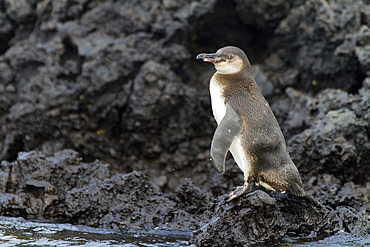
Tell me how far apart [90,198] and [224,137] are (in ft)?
5.92


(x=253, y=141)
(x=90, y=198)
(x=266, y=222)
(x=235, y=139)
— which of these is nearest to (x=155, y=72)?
(x=90, y=198)

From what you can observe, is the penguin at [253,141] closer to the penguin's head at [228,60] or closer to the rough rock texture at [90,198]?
the penguin's head at [228,60]

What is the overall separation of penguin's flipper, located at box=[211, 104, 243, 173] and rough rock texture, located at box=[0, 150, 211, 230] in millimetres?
1019

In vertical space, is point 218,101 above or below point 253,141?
above

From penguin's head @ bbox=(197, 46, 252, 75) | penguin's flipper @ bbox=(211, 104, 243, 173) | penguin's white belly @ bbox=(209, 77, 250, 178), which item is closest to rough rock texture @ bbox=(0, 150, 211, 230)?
penguin's white belly @ bbox=(209, 77, 250, 178)

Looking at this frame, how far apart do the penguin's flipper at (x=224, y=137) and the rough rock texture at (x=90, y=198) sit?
1.02 m

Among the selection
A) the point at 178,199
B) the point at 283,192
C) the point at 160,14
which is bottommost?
the point at 178,199

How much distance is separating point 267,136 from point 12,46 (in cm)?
517

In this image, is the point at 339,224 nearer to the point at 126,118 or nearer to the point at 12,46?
the point at 126,118

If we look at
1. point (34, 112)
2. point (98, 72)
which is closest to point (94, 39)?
point (98, 72)

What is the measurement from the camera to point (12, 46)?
7.56 meters

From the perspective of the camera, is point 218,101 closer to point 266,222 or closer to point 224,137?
point 224,137

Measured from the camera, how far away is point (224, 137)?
3875 millimetres

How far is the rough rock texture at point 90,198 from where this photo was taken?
4.84 meters
